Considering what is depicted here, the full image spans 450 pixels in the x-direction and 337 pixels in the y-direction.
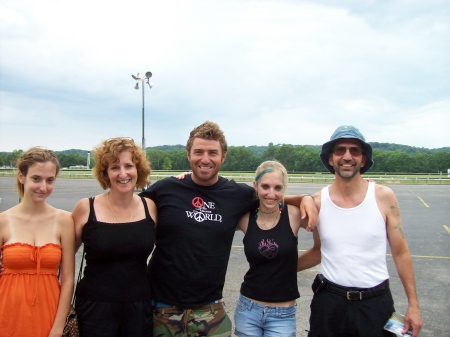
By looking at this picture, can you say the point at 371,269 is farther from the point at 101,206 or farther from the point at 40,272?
the point at 40,272

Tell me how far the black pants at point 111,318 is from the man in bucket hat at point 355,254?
1.29 meters

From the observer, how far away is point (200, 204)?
10.1 ft

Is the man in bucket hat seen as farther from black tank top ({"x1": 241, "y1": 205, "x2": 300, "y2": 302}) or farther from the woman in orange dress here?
the woman in orange dress

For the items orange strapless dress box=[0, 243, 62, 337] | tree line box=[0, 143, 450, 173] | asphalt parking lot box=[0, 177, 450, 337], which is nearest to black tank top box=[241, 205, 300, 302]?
orange strapless dress box=[0, 243, 62, 337]

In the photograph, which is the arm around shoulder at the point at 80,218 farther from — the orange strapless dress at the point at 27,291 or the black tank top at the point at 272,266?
the black tank top at the point at 272,266

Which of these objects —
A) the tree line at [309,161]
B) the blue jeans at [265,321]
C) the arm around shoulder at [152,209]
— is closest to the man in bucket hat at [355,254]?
the blue jeans at [265,321]

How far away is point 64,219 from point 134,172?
0.57m

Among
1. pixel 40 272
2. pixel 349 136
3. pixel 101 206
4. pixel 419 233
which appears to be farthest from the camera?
pixel 419 233

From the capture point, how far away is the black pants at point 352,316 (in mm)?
2770

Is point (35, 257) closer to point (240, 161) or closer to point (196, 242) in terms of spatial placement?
point (196, 242)

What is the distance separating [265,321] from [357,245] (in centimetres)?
88

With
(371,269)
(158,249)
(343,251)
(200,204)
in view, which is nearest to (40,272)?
(158,249)

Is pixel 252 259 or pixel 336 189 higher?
pixel 336 189

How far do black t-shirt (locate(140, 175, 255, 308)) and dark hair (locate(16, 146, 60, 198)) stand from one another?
0.79 m
